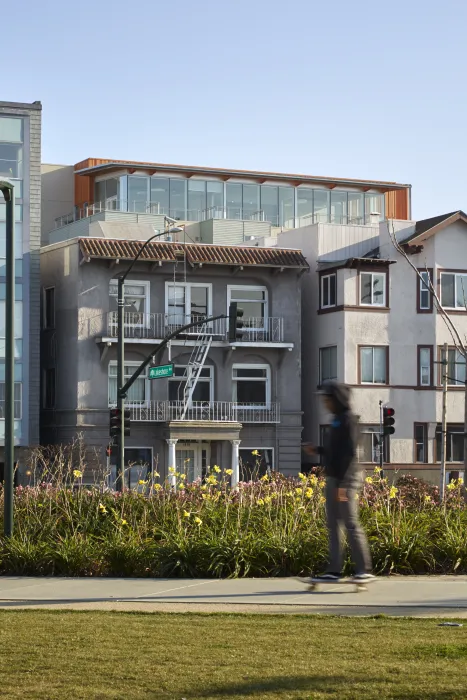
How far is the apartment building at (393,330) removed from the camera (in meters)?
59.6

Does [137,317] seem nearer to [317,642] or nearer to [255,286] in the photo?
[255,286]

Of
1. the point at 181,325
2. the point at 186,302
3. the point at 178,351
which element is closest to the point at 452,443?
the point at 178,351

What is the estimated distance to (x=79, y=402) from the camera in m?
56.6

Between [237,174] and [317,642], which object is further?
[237,174]

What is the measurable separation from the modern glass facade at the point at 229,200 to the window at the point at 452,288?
41.9 ft

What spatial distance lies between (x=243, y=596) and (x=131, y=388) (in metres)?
45.0

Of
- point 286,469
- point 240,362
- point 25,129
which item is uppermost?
point 25,129

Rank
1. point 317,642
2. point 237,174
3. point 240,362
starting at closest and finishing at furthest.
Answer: point 317,642 < point 240,362 < point 237,174

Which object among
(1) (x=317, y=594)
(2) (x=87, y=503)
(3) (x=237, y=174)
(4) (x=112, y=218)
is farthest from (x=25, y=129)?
(1) (x=317, y=594)

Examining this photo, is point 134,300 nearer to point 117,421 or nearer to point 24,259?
point 24,259

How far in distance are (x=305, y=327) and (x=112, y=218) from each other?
38.3ft

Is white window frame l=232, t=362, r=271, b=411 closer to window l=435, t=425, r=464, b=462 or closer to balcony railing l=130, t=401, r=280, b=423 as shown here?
balcony railing l=130, t=401, r=280, b=423

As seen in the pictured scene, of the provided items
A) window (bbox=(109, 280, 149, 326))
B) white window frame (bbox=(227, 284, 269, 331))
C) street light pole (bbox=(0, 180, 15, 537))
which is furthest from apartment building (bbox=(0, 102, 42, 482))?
street light pole (bbox=(0, 180, 15, 537))

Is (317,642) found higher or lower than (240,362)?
lower
